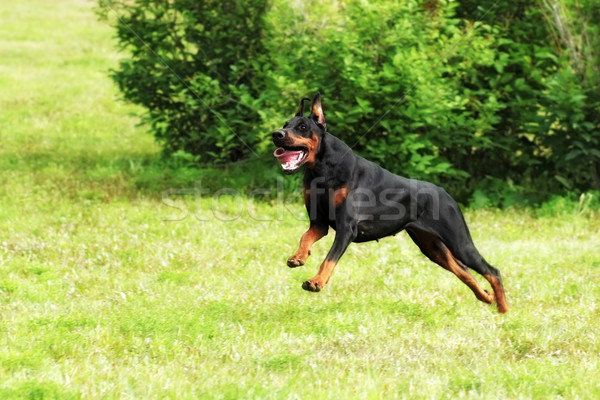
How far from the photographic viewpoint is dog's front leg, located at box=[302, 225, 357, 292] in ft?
21.3

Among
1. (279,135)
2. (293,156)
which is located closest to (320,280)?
(293,156)

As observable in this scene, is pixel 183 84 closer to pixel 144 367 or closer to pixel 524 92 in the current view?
pixel 524 92

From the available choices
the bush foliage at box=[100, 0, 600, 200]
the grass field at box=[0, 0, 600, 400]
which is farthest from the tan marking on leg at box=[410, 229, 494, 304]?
the bush foliage at box=[100, 0, 600, 200]

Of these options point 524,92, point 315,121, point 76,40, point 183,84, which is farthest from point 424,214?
point 76,40

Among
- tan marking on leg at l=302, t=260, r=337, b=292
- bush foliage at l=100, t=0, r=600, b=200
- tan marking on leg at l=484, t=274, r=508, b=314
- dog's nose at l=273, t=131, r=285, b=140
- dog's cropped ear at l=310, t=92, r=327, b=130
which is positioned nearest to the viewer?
tan marking on leg at l=302, t=260, r=337, b=292

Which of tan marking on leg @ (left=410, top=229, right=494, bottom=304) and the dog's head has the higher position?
the dog's head

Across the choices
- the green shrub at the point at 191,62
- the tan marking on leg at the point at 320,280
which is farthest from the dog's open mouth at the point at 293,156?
the green shrub at the point at 191,62

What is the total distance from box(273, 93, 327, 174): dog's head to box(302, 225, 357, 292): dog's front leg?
2.11 ft

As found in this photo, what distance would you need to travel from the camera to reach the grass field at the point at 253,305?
581 centimetres

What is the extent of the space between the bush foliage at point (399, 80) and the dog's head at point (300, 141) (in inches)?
221

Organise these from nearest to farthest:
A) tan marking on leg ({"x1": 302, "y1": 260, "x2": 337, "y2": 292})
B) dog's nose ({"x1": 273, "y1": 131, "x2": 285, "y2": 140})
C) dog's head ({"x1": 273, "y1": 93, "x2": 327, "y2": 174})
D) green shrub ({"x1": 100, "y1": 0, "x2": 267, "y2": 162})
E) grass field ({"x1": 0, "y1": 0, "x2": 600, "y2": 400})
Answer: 1. grass field ({"x1": 0, "y1": 0, "x2": 600, "y2": 400})
2. tan marking on leg ({"x1": 302, "y1": 260, "x2": 337, "y2": 292})
3. dog's nose ({"x1": 273, "y1": 131, "x2": 285, "y2": 140})
4. dog's head ({"x1": 273, "y1": 93, "x2": 327, "y2": 174})
5. green shrub ({"x1": 100, "y1": 0, "x2": 267, "y2": 162})

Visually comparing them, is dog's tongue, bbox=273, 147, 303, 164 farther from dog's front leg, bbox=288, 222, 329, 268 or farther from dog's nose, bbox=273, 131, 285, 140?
dog's front leg, bbox=288, 222, 329, 268

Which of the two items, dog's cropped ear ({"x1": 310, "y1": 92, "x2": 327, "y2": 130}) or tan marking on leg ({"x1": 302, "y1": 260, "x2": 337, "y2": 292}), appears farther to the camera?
dog's cropped ear ({"x1": 310, "y1": 92, "x2": 327, "y2": 130})

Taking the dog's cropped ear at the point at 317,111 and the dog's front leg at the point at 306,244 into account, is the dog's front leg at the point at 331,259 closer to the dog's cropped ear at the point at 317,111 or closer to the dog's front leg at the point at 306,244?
the dog's front leg at the point at 306,244
